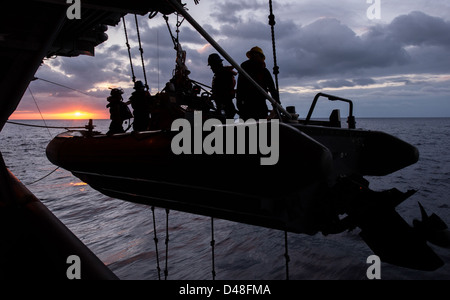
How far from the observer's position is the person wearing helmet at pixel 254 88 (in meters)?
4.50

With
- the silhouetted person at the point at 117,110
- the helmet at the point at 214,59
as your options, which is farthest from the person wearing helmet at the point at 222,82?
the silhouetted person at the point at 117,110

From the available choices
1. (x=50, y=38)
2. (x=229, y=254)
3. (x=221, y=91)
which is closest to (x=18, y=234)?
(x=50, y=38)

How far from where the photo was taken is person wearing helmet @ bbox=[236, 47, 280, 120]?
450 centimetres

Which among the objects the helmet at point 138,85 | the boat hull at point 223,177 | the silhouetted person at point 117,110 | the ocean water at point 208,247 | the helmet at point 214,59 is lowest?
the ocean water at point 208,247

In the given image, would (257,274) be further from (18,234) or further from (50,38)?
(50,38)

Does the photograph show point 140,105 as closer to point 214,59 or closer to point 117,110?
point 117,110

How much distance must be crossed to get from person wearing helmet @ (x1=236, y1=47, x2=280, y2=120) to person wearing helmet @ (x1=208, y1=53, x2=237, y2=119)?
57 centimetres

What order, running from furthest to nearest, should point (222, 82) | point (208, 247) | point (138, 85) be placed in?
point (208, 247)
point (138, 85)
point (222, 82)

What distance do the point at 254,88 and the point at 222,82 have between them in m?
0.88

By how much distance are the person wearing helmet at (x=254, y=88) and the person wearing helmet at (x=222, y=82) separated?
57 centimetres

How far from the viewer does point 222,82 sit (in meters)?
5.27

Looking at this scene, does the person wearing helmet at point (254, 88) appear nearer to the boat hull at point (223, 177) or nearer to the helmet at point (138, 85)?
the boat hull at point (223, 177)

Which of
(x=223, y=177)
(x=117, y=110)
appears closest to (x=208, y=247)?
(x=117, y=110)

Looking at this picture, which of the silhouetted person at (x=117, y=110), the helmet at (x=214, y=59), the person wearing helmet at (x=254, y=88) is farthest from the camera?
the silhouetted person at (x=117, y=110)
